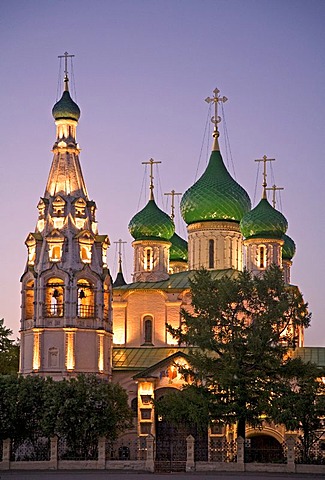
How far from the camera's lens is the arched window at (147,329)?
196 ft

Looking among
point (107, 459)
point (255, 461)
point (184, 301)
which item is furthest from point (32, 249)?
point (255, 461)

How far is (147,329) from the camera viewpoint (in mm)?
59938

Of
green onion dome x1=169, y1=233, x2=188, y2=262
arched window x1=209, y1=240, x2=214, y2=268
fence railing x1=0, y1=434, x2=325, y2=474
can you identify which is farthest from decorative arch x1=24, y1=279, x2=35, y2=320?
green onion dome x1=169, y1=233, x2=188, y2=262

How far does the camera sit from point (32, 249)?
183 ft

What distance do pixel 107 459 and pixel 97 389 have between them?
9.55ft

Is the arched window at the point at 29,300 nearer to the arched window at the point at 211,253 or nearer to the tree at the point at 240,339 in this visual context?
the tree at the point at 240,339

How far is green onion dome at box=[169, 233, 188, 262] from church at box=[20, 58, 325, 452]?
666 centimetres

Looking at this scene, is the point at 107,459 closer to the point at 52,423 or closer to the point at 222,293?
the point at 52,423

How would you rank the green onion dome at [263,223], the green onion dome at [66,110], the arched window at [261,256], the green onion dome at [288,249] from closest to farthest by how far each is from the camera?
1. the green onion dome at [66,110]
2. the green onion dome at [263,223]
3. the arched window at [261,256]
4. the green onion dome at [288,249]

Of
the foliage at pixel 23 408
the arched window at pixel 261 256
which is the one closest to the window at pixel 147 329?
the arched window at pixel 261 256

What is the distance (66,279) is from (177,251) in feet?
55.7

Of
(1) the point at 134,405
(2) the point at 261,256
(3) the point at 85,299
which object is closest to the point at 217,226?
(2) the point at 261,256

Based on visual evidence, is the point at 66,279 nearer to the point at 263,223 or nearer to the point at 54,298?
the point at 54,298

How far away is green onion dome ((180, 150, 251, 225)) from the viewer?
61.6 meters
